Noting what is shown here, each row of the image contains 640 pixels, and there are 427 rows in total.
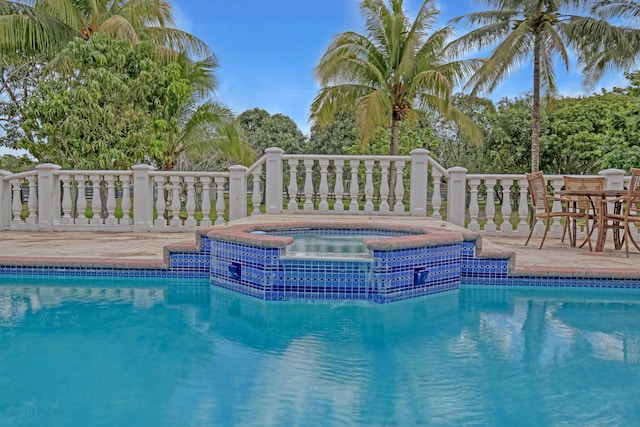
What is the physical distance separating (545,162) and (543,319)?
20634mm

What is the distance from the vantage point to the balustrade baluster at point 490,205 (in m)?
8.70

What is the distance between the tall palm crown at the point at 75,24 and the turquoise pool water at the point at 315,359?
1016 centimetres

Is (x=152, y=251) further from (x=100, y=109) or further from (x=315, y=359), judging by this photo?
(x=100, y=109)

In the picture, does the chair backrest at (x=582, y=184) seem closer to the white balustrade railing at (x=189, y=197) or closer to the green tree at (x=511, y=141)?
the white balustrade railing at (x=189, y=197)

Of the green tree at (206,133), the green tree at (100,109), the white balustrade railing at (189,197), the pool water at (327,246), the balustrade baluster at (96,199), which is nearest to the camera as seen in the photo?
the pool water at (327,246)

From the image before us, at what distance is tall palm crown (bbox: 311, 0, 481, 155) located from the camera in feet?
54.0

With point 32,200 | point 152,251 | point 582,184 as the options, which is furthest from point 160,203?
point 582,184

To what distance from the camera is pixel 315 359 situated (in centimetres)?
361

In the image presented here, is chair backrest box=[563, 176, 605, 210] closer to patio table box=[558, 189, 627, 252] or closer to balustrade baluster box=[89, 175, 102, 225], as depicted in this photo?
patio table box=[558, 189, 627, 252]

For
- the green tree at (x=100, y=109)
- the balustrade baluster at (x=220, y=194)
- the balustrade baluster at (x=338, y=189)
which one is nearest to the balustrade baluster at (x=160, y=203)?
the balustrade baluster at (x=220, y=194)

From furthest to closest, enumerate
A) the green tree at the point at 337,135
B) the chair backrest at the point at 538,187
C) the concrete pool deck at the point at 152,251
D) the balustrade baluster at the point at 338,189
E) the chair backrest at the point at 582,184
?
the green tree at the point at 337,135 → the balustrade baluster at the point at 338,189 → the chair backrest at the point at 582,184 → the chair backrest at the point at 538,187 → the concrete pool deck at the point at 152,251

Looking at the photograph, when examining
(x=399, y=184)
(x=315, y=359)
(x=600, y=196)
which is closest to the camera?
(x=315, y=359)

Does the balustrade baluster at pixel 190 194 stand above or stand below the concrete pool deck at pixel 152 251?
above

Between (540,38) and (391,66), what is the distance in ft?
14.4
